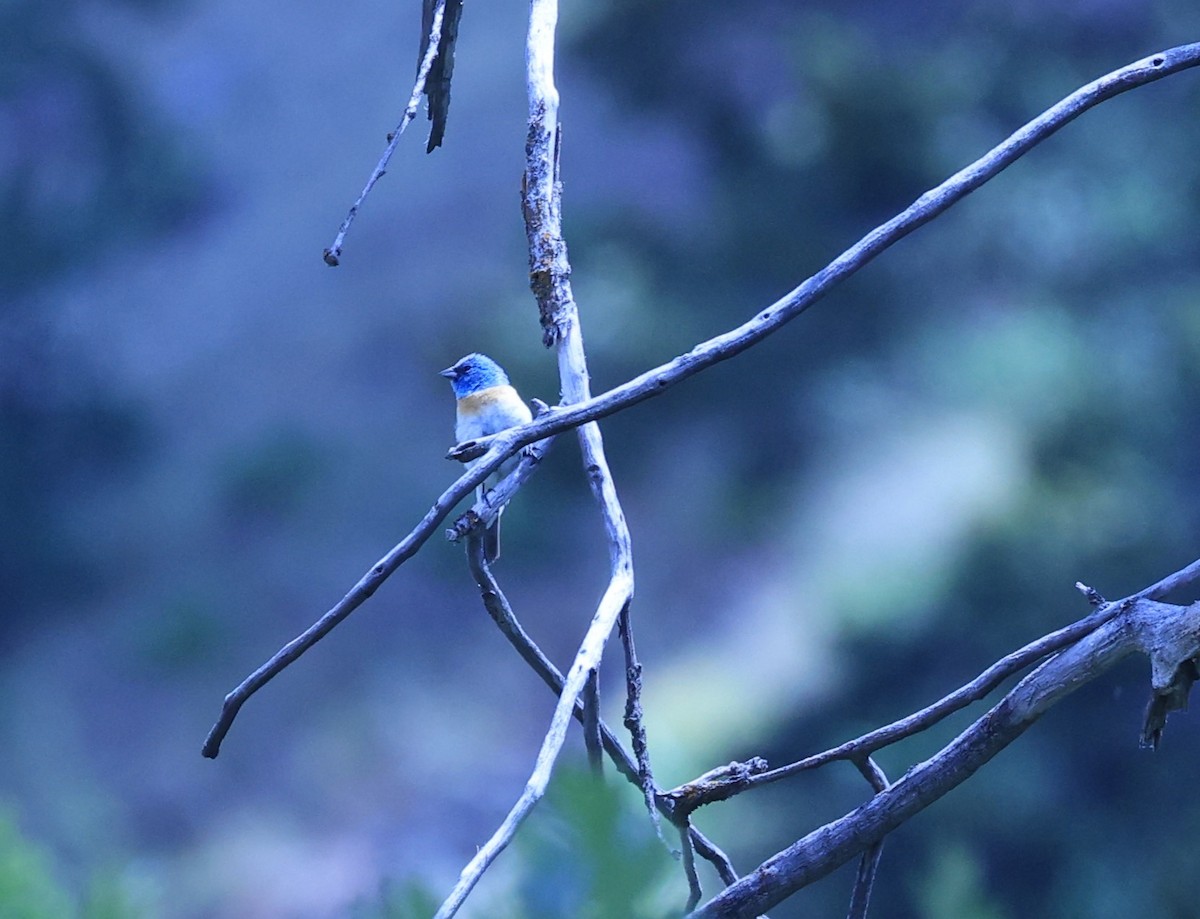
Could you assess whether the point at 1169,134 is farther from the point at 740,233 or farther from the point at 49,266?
the point at 49,266

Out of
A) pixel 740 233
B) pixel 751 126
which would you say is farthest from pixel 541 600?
pixel 751 126

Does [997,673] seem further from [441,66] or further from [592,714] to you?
[441,66]

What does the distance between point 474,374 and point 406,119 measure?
0.84 m

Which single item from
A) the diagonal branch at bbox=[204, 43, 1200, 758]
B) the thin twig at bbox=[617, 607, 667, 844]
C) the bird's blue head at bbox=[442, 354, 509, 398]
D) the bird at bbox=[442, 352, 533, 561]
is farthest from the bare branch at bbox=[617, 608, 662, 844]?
the bird's blue head at bbox=[442, 354, 509, 398]

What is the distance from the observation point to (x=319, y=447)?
7.06ft

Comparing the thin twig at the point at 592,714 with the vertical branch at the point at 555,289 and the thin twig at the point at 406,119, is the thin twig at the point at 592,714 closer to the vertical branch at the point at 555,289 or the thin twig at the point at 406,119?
the vertical branch at the point at 555,289

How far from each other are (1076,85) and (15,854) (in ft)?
7.97

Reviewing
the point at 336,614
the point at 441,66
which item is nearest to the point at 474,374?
the point at 441,66

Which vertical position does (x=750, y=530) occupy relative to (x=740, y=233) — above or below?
below

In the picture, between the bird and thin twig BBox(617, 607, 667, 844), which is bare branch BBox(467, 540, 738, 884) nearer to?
thin twig BBox(617, 607, 667, 844)

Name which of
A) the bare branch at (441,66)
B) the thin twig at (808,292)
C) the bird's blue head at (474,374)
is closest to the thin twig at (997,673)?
the thin twig at (808,292)

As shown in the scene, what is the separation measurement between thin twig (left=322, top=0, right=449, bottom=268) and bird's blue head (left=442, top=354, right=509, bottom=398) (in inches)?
28.3

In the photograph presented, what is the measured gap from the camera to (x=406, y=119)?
1.55ft

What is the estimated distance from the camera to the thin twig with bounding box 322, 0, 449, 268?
0.43 m
